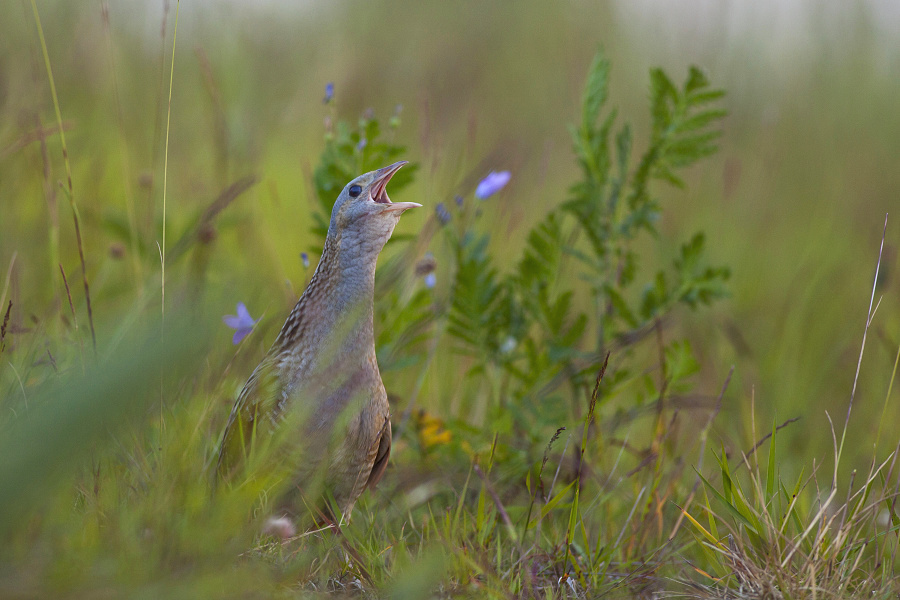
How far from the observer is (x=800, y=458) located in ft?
11.8

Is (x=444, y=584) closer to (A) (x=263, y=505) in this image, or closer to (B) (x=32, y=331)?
(A) (x=263, y=505)

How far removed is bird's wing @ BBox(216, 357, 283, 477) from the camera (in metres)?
2.06

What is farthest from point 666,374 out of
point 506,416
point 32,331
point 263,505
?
point 32,331

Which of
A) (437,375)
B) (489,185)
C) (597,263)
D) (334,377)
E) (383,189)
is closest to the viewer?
(334,377)

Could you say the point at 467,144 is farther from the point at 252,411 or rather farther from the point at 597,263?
the point at 252,411

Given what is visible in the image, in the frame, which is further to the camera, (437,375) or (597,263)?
(437,375)

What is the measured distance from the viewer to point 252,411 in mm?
2127

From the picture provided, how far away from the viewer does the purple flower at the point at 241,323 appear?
219 centimetres

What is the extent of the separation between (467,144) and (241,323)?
1.84m

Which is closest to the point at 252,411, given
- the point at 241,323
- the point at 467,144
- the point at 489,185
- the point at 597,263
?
the point at 241,323

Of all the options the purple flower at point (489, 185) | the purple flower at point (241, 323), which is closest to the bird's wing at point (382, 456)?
the purple flower at point (241, 323)

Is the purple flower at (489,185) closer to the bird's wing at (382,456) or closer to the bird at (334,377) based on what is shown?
the bird at (334,377)

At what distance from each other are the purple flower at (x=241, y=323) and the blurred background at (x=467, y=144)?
7cm

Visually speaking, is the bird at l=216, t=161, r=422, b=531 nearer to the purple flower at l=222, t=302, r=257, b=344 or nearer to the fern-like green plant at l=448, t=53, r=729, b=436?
the purple flower at l=222, t=302, r=257, b=344
